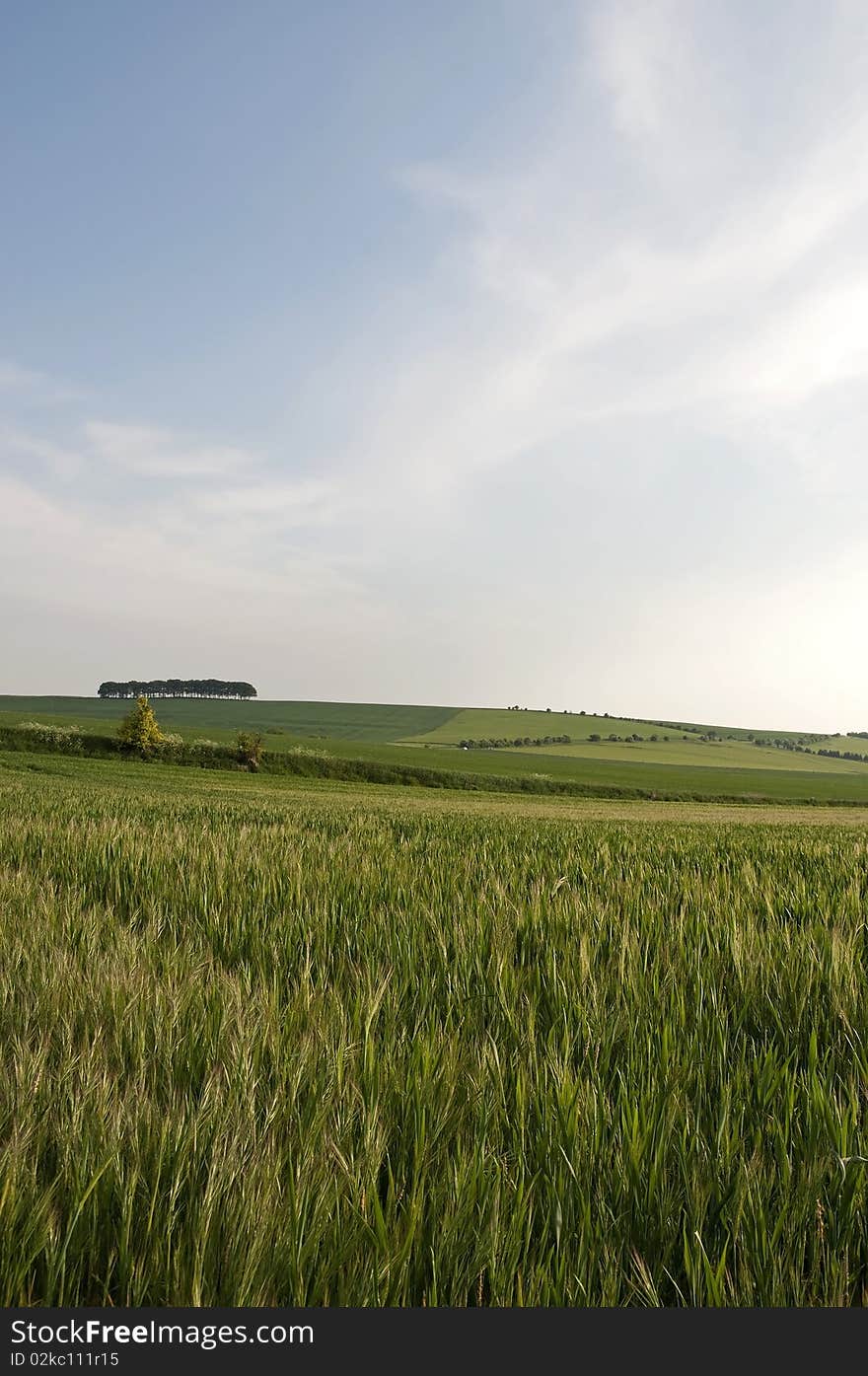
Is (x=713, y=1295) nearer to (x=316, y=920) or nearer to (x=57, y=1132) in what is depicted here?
(x=57, y=1132)

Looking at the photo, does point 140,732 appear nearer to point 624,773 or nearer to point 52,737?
point 52,737

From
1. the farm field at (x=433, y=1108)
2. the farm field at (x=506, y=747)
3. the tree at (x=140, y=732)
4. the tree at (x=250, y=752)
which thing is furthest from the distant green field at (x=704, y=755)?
the farm field at (x=433, y=1108)

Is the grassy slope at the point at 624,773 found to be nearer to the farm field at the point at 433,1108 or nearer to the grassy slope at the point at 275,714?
the grassy slope at the point at 275,714

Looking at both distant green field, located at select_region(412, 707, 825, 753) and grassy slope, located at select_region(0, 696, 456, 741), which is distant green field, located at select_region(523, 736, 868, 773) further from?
grassy slope, located at select_region(0, 696, 456, 741)

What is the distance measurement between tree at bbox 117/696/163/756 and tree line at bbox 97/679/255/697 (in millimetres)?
114715

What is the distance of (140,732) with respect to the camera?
59.4 metres

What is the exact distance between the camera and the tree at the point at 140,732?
58938mm

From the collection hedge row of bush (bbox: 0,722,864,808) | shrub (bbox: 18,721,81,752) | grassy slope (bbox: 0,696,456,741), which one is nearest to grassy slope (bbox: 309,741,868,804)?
hedge row of bush (bbox: 0,722,864,808)

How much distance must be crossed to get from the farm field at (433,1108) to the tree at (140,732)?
59545 mm

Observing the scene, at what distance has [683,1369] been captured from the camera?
3.20ft

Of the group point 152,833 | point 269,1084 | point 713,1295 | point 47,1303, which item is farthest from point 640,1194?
point 152,833

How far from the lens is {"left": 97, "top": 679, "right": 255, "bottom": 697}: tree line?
17068 cm

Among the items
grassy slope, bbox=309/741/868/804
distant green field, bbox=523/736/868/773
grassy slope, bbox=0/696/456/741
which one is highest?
grassy slope, bbox=0/696/456/741

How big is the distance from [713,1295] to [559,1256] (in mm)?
224
